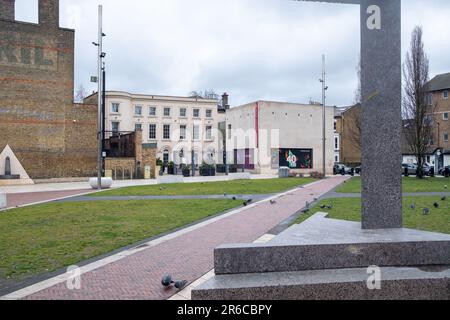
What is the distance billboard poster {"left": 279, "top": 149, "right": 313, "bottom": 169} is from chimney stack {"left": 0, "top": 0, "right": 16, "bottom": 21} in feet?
113

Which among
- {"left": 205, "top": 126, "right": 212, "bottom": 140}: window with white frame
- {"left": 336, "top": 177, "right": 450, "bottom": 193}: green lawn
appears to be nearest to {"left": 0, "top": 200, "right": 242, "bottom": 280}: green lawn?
{"left": 336, "top": 177, "right": 450, "bottom": 193}: green lawn

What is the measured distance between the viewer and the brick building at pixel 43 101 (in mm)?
32562

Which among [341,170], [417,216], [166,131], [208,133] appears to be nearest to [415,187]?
[417,216]

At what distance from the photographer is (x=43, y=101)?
33969mm

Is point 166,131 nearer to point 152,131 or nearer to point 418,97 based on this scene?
point 152,131

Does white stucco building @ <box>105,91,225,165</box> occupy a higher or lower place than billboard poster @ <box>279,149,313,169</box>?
higher

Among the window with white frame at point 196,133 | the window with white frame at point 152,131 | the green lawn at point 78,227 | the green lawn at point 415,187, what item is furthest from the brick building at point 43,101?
the window with white frame at point 196,133

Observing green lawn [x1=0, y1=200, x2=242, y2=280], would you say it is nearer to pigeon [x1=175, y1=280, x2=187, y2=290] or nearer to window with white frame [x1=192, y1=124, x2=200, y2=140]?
pigeon [x1=175, y1=280, x2=187, y2=290]

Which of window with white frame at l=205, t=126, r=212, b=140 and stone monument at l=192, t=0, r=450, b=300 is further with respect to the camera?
window with white frame at l=205, t=126, r=212, b=140

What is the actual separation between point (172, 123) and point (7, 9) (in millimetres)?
31537

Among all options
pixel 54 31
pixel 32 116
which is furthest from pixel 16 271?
pixel 54 31

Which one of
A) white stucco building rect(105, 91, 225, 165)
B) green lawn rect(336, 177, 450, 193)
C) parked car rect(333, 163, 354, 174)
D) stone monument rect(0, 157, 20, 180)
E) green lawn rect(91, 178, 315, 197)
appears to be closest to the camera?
green lawn rect(91, 178, 315, 197)

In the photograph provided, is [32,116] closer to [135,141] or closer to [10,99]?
[10,99]

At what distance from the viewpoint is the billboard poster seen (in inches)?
2100
